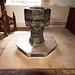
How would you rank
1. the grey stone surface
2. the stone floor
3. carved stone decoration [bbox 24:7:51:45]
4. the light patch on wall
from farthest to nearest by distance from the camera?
the light patch on wall, the grey stone surface, carved stone decoration [bbox 24:7:51:45], the stone floor

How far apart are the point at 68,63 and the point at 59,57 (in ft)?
0.87

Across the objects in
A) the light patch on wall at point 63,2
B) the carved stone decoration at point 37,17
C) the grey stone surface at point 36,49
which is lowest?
the grey stone surface at point 36,49

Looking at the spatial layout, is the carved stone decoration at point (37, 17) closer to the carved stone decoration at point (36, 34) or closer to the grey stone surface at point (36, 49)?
the carved stone decoration at point (36, 34)

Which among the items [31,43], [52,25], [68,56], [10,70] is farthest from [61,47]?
[52,25]

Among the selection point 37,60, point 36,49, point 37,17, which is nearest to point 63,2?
point 37,17

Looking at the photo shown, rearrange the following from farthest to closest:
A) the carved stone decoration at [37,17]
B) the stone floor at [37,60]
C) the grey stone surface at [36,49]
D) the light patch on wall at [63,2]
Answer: the light patch on wall at [63,2] → the grey stone surface at [36,49] → the carved stone decoration at [37,17] → the stone floor at [37,60]

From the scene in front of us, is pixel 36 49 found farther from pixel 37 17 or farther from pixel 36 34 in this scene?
pixel 37 17

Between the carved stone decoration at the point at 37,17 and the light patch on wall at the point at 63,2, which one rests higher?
the light patch on wall at the point at 63,2

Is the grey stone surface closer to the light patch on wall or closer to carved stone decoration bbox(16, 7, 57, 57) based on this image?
carved stone decoration bbox(16, 7, 57, 57)

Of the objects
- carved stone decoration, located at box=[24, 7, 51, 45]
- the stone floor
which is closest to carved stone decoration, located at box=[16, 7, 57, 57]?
carved stone decoration, located at box=[24, 7, 51, 45]

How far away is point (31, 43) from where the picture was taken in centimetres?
231

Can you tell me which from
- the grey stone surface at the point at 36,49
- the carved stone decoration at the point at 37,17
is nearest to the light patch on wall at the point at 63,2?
the carved stone decoration at the point at 37,17

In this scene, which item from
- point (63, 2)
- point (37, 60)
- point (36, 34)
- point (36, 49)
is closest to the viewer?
point (37, 60)

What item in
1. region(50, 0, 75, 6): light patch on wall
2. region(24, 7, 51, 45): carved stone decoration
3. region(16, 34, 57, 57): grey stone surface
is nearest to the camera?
region(24, 7, 51, 45): carved stone decoration
